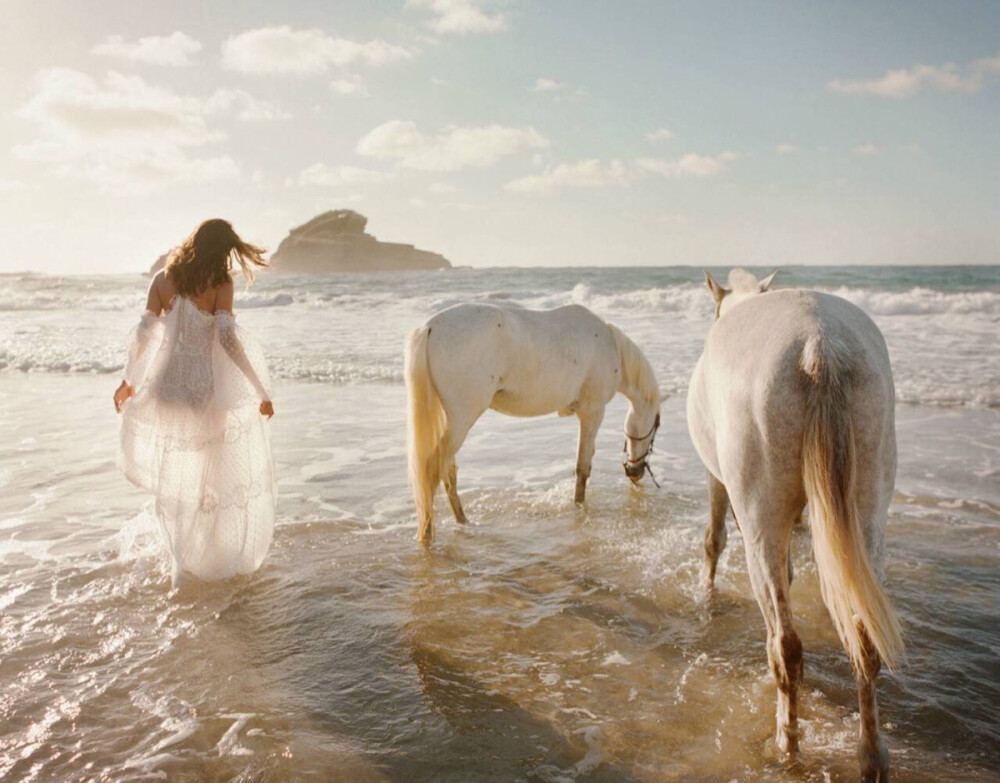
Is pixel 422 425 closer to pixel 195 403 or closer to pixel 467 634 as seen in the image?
pixel 195 403

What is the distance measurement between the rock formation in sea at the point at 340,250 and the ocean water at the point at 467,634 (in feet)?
254

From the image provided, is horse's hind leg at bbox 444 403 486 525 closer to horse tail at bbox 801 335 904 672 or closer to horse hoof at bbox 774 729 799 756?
horse hoof at bbox 774 729 799 756

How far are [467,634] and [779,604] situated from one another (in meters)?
1.74

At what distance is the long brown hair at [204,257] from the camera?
156 inches

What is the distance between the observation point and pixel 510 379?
5652 mm

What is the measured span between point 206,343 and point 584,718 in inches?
117

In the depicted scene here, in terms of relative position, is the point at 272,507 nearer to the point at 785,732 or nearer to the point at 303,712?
the point at 303,712

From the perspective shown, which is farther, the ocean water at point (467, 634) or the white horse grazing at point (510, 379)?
the white horse grazing at point (510, 379)

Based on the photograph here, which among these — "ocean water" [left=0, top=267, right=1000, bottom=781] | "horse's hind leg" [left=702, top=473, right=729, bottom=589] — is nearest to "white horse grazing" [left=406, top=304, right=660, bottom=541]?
"ocean water" [left=0, top=267, right=1000, bottom=781]

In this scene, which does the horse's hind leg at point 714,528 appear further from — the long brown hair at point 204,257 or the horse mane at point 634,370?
the long brown hair at point 204,257

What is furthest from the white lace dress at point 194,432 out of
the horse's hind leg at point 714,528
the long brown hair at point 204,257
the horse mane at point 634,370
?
the horse mane at point 634,370

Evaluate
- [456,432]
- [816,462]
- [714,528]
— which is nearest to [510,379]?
[456,432]

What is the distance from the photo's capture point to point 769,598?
251 cm

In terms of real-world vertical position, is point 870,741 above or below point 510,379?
below
